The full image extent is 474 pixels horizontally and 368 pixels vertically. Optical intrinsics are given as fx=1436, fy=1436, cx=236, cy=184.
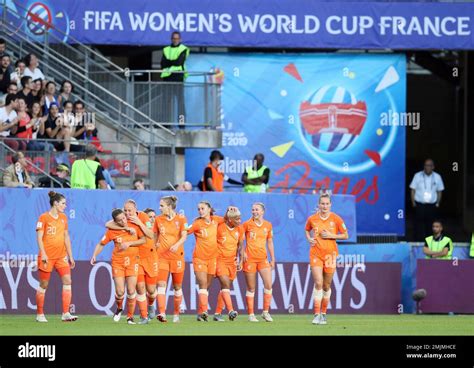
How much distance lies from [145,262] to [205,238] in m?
1.66

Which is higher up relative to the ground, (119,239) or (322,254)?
(119,239)

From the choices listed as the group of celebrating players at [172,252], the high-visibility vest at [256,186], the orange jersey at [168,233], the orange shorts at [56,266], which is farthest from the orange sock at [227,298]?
the high-visibility vest at [256,186]

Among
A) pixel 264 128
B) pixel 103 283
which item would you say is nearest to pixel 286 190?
pixel 264 128

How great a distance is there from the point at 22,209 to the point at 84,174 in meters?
1.43

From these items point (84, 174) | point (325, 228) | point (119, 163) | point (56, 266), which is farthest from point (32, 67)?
point (325, 228)

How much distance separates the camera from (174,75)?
3262 centimetres

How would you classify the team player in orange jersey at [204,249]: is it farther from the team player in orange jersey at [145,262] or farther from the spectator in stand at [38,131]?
the spectator in stand at [38,131]

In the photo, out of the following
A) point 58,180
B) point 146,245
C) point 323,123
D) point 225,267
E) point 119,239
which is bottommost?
point 225,267

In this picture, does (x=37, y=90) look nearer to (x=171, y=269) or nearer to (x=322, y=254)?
(x=171, y=269)

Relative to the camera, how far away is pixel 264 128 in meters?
34.2

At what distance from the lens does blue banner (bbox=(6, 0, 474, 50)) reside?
109ft

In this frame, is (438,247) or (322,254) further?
(438,247)
